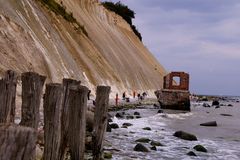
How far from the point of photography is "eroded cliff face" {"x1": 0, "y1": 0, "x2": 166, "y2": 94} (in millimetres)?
28312

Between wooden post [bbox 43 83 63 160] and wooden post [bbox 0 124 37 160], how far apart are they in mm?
4122

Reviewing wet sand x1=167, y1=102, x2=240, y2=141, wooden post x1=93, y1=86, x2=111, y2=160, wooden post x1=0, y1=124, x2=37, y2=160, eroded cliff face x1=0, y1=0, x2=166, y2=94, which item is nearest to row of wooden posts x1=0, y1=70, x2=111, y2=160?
wooden post x1=93, y1=86, x2=111, y2=160

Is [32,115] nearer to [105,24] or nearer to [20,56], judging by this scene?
[20,56]

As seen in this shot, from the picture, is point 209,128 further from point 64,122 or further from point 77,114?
point 64,122

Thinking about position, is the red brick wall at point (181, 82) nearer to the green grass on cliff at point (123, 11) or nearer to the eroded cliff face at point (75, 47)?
the eroded cliff face at point (75, 47)

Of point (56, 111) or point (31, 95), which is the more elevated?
point (31, 95)

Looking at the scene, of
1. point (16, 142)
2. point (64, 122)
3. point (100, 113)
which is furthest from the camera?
point (100, 113)

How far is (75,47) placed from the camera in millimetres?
46406

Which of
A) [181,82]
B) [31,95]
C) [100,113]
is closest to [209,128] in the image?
[181,82]

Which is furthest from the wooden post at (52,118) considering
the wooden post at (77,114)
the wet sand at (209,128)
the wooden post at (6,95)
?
the wet sand at (209,128)

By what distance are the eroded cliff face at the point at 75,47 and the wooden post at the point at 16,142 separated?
1981cm

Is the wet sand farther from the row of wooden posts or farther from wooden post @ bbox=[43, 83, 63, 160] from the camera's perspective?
wooden post @ bbox=[43, 83, 63, 160]

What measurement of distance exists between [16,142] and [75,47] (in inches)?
1731

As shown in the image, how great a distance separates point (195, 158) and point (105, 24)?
201 ft
